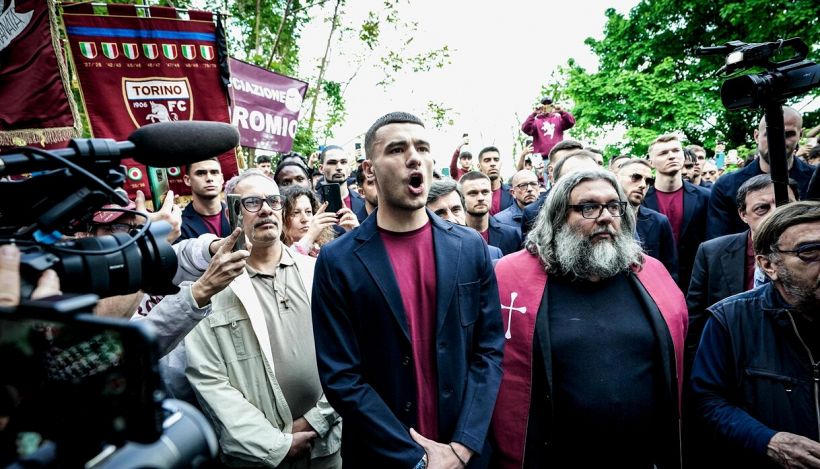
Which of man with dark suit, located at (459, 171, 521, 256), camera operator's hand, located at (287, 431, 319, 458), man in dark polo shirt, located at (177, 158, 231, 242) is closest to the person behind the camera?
camera operator's hand, located at (287, 431, 319, 458)

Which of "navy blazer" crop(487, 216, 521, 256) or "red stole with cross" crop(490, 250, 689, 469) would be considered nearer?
"red stole with cross" crop(490, 250, 689, 469)

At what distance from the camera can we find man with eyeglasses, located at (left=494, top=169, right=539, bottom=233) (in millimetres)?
5988

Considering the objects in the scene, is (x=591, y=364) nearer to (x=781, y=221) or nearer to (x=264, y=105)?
(x=781, y=221)

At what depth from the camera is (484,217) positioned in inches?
201

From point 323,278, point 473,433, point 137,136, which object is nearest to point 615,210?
point 473,433

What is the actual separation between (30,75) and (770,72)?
5.11 meters

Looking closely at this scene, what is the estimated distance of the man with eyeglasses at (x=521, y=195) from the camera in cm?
599

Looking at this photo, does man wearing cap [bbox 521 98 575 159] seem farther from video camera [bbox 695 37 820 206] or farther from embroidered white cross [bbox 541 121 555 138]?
video camera [bbox 695 37 820 206]

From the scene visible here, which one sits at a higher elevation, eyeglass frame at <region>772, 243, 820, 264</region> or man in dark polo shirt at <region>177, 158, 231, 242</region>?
man in dark polo shirt at <region>177, 158, 231, 242</region>

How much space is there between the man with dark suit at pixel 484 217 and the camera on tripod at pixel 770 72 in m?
2.42

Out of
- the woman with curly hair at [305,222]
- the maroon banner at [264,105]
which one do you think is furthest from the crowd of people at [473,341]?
the maroon banner at [264,105]

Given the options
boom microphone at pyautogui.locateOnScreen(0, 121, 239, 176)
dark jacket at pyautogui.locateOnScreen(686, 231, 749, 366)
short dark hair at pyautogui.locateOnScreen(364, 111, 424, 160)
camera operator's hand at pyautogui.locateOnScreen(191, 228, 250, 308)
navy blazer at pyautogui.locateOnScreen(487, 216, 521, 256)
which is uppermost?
short dark hair at pyautogui.locateOnScreen(364, 111, 424, 160)

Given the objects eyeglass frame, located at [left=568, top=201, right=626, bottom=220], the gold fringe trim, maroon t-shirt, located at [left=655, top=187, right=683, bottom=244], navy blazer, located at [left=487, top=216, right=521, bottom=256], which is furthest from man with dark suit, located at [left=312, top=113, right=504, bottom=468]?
maroon t-shirt, located at [left=655, top=187, right=683, bottom=244]

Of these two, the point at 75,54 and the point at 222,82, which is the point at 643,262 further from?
the point at 75,54
